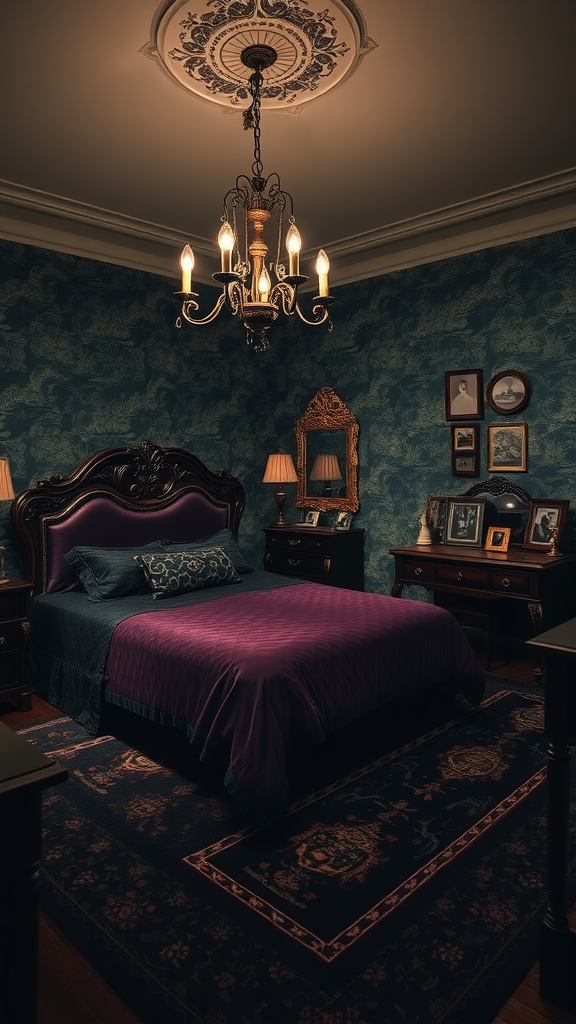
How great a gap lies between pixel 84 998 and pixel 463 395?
426cm

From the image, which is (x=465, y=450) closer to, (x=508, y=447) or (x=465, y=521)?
(x=508, y=447)

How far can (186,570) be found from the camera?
419 centimetres

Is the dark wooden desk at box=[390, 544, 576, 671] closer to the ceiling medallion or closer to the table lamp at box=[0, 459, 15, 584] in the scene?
the table lamp at box=[0, 459, 15, 584]

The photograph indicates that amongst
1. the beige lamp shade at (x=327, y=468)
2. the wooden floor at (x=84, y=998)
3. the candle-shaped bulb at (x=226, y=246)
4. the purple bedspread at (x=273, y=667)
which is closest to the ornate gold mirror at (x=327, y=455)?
the beige lamp shade at (x=327, y=468)

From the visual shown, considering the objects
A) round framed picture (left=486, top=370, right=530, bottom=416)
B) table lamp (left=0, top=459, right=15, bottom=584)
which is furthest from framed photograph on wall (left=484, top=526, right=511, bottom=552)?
table lamp (left=0, top=459, right=15, bottom=584)

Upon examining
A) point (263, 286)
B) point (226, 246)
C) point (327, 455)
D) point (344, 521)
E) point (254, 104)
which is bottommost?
point (344, 521)

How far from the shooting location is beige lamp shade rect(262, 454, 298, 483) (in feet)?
18.4

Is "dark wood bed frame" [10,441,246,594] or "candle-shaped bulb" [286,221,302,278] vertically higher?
"candle-shaped bulb" [286,221,302,278]

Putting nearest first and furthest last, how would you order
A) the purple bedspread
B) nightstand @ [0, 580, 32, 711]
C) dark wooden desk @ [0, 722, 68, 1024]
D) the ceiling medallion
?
dark wooden desk @ [0, 722, 68, 1024]
the ceiling medallion
the purple bedspread
nightstand @ [0, 580, 32, 711]

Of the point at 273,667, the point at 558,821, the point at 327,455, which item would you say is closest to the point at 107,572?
the point at 273,667

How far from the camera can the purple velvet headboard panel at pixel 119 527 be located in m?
4.43

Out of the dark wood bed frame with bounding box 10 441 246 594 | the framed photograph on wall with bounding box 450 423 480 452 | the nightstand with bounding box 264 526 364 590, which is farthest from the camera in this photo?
the nightstand with bounding box 264 526 364 590

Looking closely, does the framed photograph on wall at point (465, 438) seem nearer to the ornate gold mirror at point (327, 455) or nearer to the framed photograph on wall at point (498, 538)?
the framed photograph on wall at point (498, 538)

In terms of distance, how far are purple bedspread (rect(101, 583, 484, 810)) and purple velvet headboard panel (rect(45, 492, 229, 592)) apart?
122 cm
